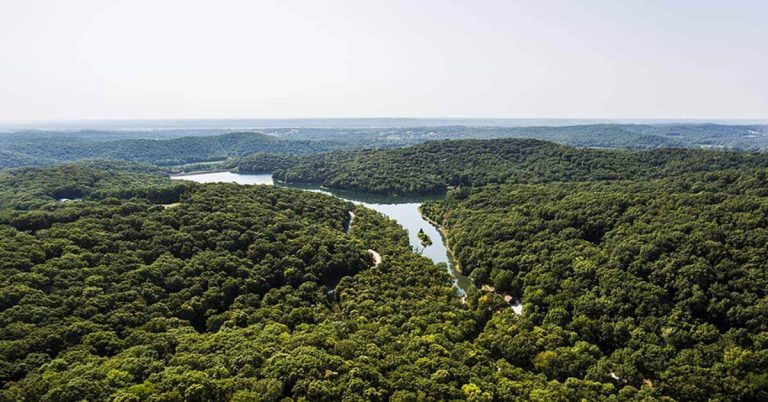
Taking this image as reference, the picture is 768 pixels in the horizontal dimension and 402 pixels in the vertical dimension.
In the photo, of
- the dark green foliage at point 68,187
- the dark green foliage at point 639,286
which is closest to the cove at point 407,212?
the dark green foliage at point 639,286

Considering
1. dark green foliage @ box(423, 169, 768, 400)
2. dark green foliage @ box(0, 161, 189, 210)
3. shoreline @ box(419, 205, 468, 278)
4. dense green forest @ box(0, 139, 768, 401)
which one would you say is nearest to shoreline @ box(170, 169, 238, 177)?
dark green foliage @ box(0, 161, 189, 210)

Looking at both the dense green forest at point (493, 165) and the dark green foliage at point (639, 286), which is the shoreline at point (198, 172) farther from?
the dark green foliage at point (639, 286)

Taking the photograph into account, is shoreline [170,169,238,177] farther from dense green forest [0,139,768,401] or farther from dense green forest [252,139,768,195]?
dense green forest [0,139,768,401]

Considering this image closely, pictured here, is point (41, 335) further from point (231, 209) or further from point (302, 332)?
point (231, 209)

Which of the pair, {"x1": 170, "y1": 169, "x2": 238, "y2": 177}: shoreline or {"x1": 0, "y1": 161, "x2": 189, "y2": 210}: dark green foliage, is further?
{"x1": 170, "y1": 169, "x2": 238, "y2": 177}: shoreline

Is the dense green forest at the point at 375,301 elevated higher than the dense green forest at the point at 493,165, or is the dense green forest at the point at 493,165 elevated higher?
the dense green forest at the point at 493,165

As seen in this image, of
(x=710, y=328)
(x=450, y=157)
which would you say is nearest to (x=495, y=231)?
(x=710, y=328)
